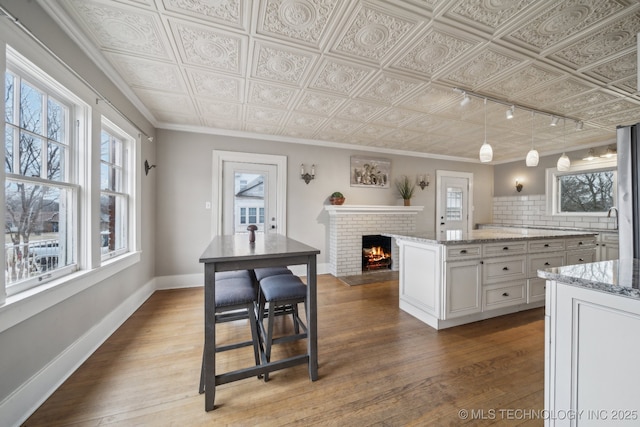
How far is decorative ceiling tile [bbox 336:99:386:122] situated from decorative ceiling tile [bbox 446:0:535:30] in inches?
52.5

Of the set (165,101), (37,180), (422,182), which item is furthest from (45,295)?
(422,182)

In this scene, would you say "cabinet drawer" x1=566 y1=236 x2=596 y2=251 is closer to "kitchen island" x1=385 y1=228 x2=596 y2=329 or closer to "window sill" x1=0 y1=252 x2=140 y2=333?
"kitchen island" x1=385 y1=228 x2=596 y2=329

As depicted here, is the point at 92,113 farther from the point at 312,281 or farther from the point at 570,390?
the point at 570,390

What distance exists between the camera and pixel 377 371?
1.72 m

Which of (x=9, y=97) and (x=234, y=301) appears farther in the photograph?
(x=234, y=301)

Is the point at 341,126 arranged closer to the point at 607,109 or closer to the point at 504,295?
the point at 504,295

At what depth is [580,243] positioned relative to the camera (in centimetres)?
297

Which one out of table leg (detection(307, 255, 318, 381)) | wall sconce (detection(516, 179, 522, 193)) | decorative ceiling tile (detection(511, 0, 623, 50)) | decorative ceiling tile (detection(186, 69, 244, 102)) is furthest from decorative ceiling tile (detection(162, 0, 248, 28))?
wall sconce (detection(516, 179, 522, 193))

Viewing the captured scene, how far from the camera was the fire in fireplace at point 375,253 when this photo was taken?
4.64 meters

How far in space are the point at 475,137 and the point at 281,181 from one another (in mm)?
3465

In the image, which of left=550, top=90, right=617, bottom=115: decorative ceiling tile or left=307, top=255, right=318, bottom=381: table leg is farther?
left=550, top=90, right=617, bottom=115: decorative ceiling tile

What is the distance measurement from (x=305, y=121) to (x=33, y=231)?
2.91 meters

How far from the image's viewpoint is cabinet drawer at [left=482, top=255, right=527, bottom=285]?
247cm

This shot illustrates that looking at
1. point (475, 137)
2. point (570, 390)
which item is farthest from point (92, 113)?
point (475, 137)
